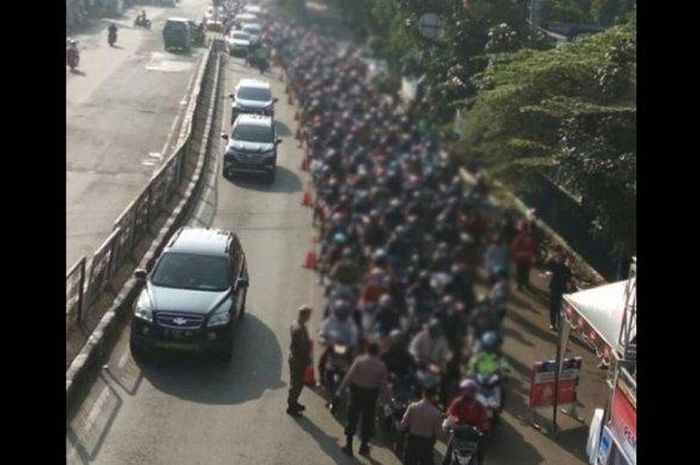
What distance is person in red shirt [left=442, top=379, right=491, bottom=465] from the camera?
805 cm

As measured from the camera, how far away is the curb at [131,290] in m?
10.0

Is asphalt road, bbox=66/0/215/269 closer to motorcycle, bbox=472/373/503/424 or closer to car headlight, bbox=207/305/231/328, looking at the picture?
car headlight, bbox=207/305/231/328

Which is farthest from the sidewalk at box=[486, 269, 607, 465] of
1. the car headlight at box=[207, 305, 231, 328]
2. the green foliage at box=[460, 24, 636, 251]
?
the car headlight at box=[207, 305, 231, 328]

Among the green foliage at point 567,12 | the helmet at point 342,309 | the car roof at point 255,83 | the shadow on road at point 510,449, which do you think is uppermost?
the green foliage at point 567,12

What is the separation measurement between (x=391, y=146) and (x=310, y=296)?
5.50 feet

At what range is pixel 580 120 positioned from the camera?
11648 millimetres

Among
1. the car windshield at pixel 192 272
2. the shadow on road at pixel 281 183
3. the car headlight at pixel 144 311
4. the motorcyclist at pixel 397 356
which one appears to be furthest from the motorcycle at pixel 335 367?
the shadow on road at pixel 281 183

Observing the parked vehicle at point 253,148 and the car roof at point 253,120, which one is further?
the parked vehicle at point 253,148

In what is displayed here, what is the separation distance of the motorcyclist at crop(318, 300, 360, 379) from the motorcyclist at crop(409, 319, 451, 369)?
1.53 feet

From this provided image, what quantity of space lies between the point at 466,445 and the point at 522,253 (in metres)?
1.66

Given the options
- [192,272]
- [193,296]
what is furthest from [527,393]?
[192,272]

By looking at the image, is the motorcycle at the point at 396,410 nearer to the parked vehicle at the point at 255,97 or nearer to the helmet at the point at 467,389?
the helmet at the point at 467,389

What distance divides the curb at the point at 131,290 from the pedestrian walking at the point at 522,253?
13.4 feet
